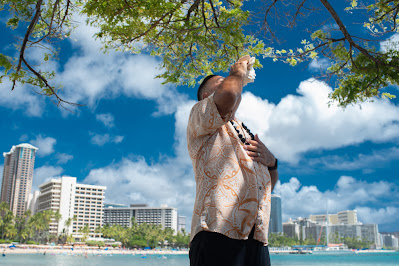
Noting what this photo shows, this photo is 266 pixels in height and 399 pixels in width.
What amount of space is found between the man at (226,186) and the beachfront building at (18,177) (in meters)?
138

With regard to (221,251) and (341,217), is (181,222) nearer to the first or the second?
(341,217)

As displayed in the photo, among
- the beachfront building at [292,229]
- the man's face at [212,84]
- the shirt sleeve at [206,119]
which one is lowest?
the beachfront building at [292,229]

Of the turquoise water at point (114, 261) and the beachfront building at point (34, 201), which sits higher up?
the beachfront building at point (34, 201)

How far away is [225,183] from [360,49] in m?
2.62

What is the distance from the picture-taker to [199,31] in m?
3.28

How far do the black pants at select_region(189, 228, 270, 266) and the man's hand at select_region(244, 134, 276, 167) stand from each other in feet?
1.10

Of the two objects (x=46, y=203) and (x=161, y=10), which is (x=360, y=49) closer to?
(x=161, y=10)

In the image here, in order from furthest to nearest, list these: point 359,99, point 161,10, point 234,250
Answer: point 359,99
point 161,10
point 234,250

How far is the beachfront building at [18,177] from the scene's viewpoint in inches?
4941

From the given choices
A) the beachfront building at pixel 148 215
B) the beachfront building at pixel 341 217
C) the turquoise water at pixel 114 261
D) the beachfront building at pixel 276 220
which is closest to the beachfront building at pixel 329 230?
the beachfront building at pixel 276 220

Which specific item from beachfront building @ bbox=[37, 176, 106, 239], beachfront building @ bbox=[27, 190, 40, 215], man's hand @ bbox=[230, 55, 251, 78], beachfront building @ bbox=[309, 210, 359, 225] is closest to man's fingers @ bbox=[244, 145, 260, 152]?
man's hand @ bbox=[230, 55, 251, 78]

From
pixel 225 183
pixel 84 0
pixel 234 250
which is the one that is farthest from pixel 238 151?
pixel 84 0

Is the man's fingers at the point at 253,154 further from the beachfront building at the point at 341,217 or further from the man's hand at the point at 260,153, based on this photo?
the beachfront building at the point at 341,217

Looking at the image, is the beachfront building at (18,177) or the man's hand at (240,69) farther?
the beachfront building at (18,177)
